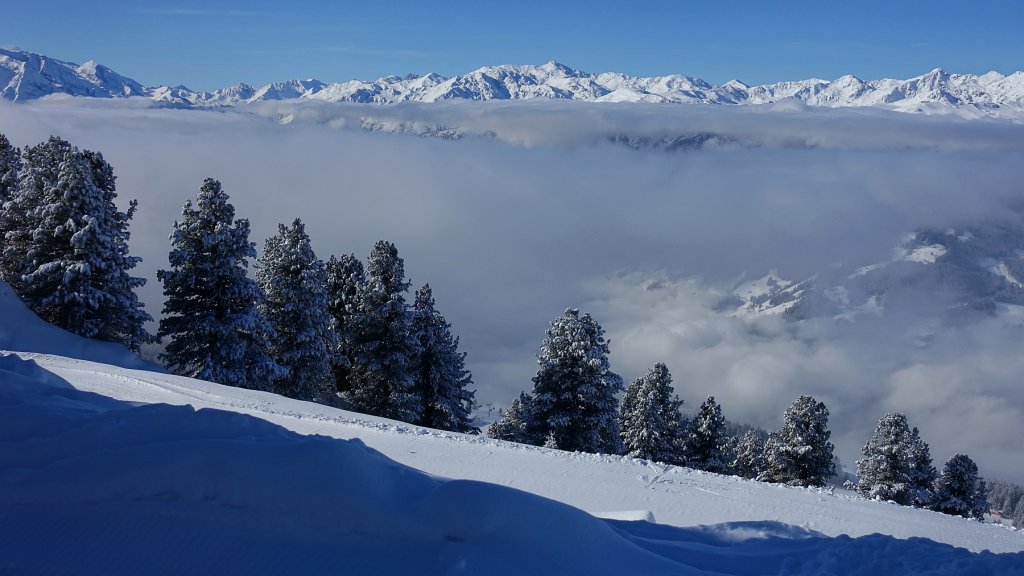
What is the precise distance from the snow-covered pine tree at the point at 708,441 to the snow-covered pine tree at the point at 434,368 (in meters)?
13.0

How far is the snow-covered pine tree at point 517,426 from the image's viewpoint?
1025 inches

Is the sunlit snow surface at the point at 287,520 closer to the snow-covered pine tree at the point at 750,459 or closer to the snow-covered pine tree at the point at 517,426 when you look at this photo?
the snow-covered pine tree at the point at 517,426

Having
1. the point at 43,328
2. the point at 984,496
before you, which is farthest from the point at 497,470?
the point at 984,496

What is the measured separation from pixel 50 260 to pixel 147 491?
2299 centimetres

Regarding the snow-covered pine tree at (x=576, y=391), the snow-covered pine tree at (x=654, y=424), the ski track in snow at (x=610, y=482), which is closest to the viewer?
the ski track in snow at (x=610, y=482)

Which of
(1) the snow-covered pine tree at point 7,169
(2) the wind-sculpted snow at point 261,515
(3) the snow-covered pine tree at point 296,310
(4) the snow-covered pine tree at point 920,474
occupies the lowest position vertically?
(2) the wind-sculpted snow at point 261,515

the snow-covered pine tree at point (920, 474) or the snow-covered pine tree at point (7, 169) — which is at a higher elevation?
the snow-covered pine tree at point (7, 169)

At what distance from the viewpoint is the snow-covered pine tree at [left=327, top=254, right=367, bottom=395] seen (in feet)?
97.7

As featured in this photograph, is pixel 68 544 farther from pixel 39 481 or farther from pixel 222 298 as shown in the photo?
pixel 222 298

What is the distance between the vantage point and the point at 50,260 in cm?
2406

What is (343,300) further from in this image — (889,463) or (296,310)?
(889,463)

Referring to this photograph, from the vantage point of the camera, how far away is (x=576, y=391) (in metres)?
25.2

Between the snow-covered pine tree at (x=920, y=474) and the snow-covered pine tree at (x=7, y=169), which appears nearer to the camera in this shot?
the snow-covered pine tree at (x=920, y=474)

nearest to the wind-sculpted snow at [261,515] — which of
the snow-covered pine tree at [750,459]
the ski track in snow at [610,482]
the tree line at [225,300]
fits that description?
the ski track in snow at [610,482]
